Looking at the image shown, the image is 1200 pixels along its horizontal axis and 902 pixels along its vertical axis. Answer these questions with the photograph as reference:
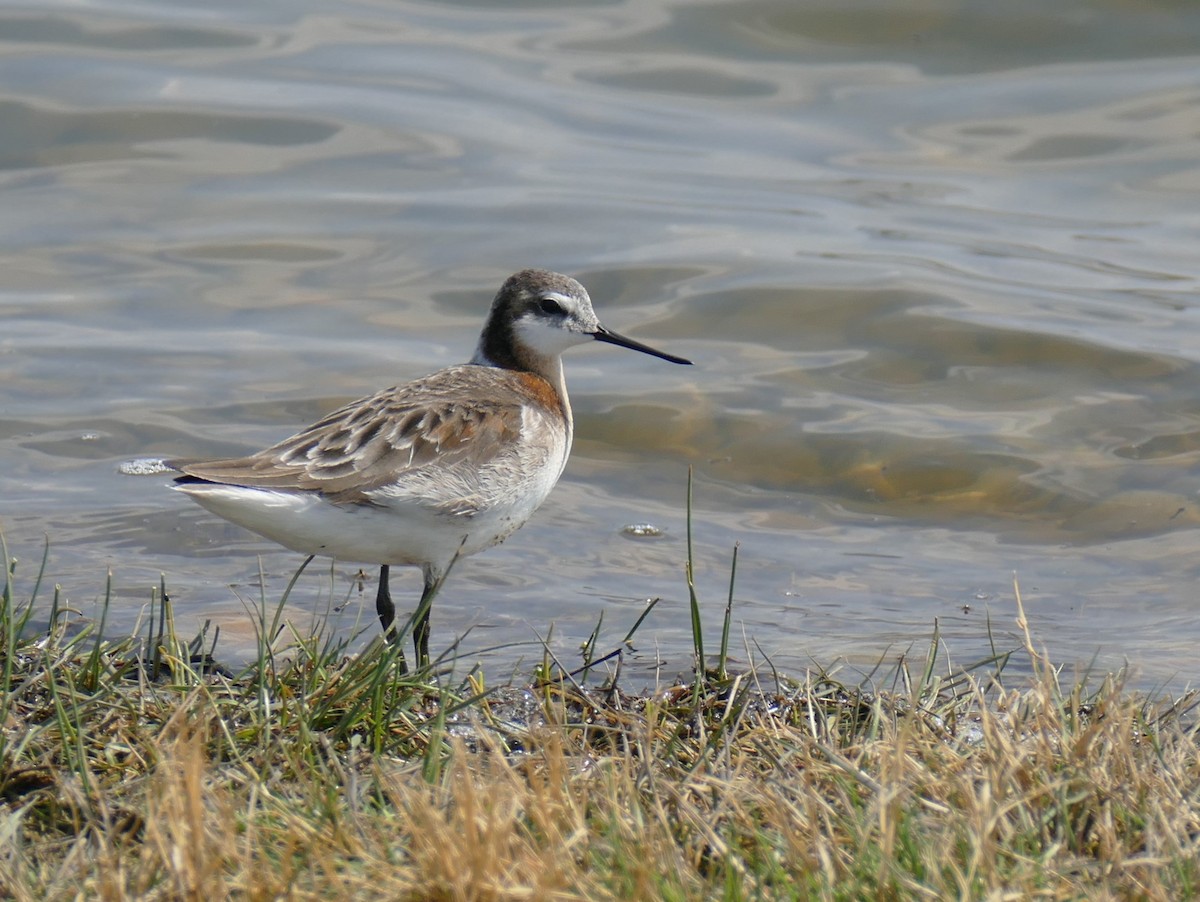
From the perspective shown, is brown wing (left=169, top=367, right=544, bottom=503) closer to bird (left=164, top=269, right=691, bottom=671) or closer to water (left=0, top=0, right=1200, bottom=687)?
bird (left=164, top=269, right=691, bottom=671)

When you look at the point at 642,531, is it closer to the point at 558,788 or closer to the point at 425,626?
the point at 425,626

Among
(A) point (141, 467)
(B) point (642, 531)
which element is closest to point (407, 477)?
(B) point (642, 531)

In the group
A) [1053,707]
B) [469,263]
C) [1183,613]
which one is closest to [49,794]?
[1053,707]

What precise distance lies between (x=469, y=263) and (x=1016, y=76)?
5364 millimetres

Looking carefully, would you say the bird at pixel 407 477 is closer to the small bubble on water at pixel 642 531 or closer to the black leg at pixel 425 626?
the black leg at pixel 425 626

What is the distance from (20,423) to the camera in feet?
27.3

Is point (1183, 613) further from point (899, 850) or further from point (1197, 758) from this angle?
point (899, 850)

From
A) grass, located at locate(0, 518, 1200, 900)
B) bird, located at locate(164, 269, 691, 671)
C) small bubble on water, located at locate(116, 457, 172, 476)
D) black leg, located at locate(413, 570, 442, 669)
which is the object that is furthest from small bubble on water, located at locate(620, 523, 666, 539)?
grass, located at locate(0, 518, 1200, 900)

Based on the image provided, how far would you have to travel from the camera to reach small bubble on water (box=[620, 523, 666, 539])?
741 centimetres

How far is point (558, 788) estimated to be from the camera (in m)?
3.24

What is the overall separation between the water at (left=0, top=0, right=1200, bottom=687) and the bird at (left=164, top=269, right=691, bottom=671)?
20.3 inches

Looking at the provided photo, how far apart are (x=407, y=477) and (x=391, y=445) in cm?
16

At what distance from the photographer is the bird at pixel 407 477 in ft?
17.3

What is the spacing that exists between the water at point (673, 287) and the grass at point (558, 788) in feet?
4.43
